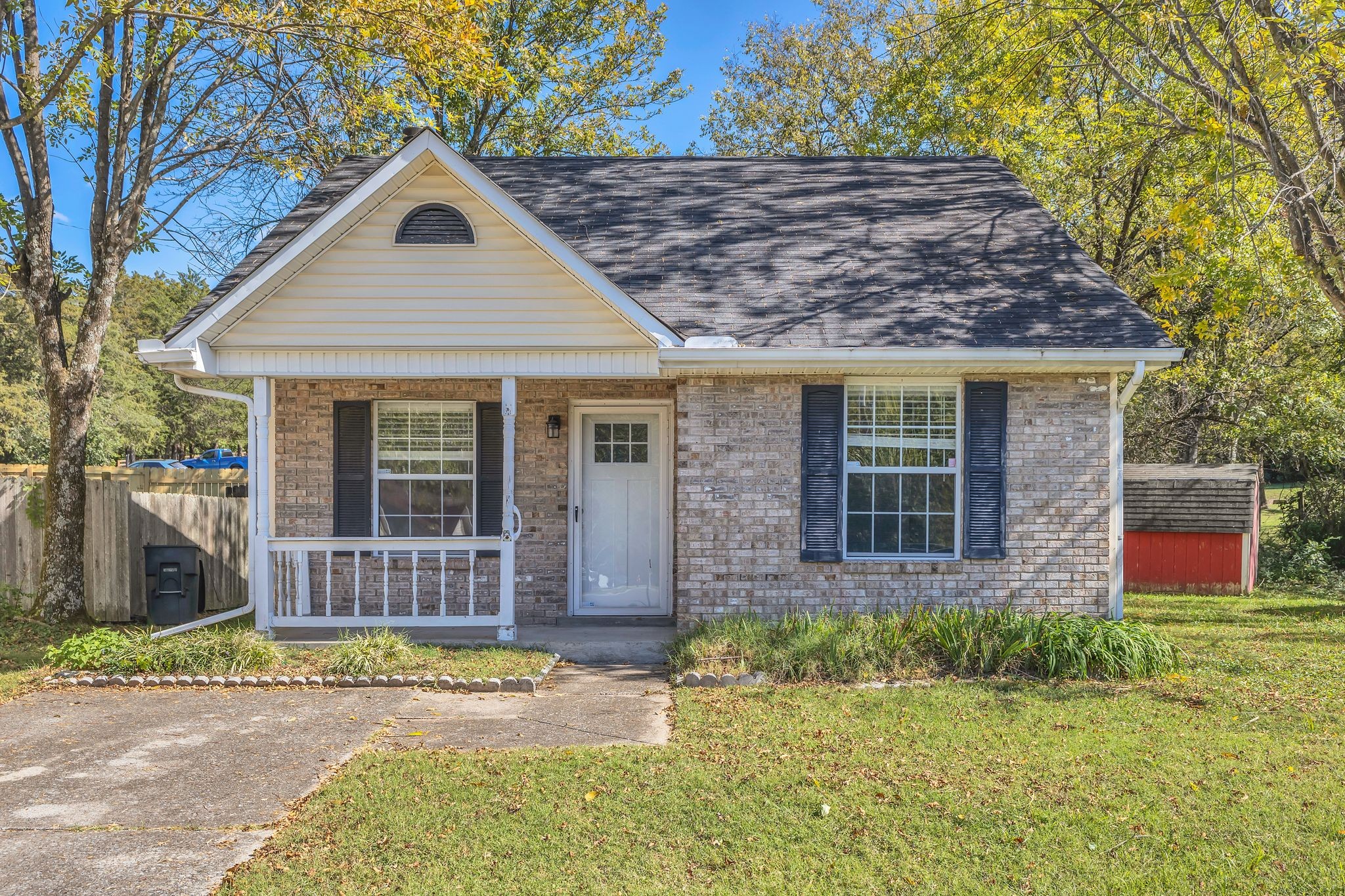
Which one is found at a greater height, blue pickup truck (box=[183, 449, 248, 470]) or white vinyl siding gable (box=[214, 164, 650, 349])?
white vinyl siding gable (box=[214, 164, 650, 349])

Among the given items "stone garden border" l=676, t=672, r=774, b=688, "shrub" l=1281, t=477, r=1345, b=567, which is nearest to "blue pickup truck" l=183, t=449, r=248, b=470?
"stone garden border" l=676, t=672, r=774, b=688

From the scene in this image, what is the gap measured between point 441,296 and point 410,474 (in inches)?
90.0

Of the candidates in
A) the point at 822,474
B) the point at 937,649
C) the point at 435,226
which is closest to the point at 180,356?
the point at 435,226

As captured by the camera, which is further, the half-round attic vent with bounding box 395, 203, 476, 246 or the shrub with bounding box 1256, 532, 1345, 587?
the shrub with bounding box 1256, 532, 1345, 587

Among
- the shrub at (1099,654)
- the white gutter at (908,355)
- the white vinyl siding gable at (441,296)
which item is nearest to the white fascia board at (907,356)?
the white gutter at (908,355)

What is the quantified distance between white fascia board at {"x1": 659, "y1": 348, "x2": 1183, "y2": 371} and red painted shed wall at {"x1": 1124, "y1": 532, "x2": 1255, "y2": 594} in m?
4.97

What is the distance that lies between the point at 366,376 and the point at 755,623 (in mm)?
4358

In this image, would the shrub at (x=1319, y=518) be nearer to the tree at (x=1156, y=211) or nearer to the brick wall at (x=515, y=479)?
the tree at (x=1156, y=211)

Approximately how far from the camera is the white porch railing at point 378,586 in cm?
908

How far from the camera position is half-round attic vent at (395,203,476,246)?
28.6 feet

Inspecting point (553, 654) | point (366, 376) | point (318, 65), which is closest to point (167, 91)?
point (318, 65)

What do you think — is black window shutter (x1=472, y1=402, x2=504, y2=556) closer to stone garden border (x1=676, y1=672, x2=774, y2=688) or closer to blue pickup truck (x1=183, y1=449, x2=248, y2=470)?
stone garden border (x1=676, y1=672, x2=774, y2=688)

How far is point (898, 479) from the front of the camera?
9.23 m

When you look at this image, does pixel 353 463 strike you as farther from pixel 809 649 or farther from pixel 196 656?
pixel 809 649
